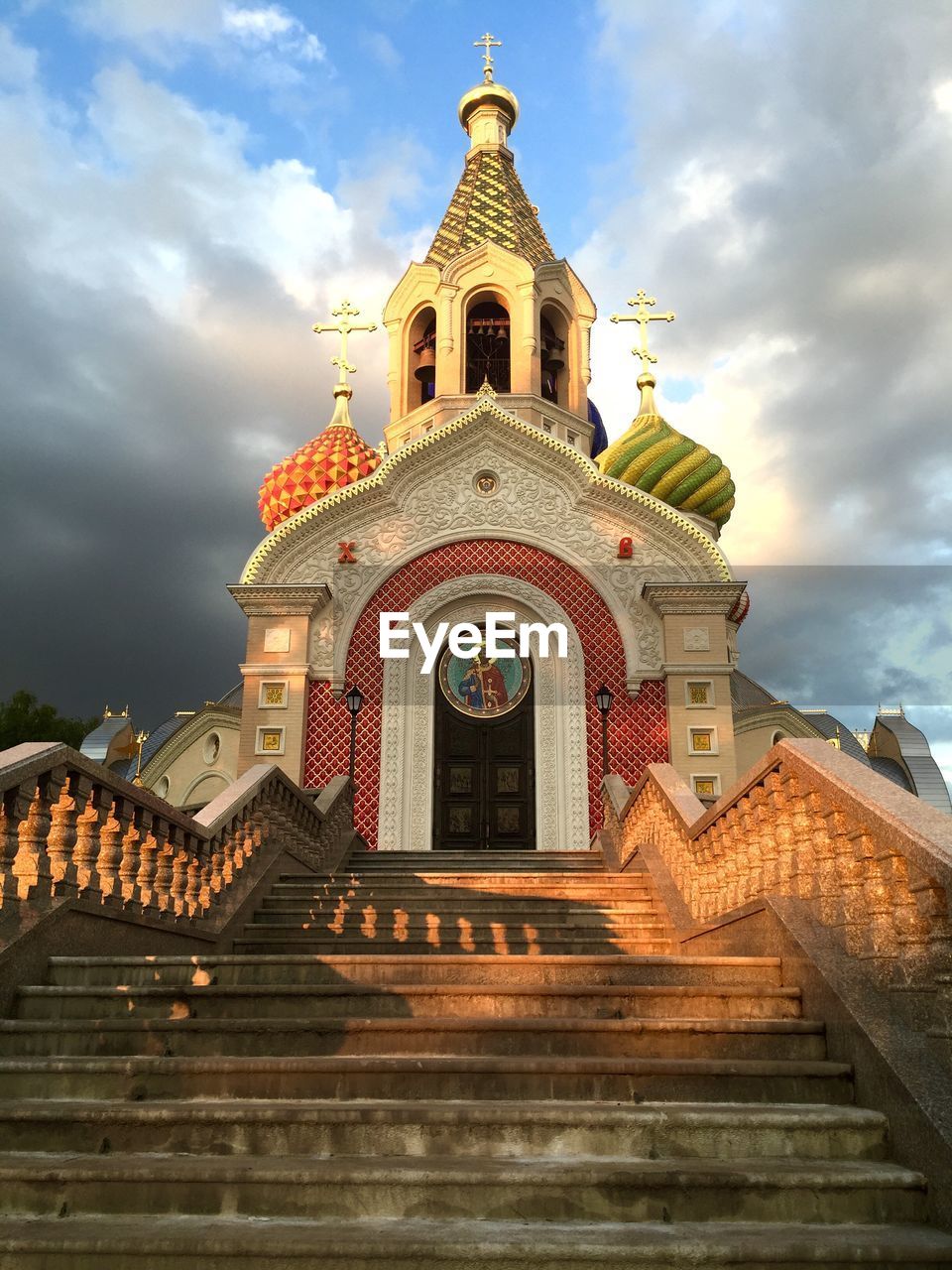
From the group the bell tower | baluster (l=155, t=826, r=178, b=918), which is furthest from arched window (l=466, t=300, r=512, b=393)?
baluster (l=155, t=826, r=178, b=918)

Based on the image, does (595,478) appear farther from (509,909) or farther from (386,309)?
(509,909)

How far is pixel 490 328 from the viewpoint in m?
20.1

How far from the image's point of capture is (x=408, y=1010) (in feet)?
15.4

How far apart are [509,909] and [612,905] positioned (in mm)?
930

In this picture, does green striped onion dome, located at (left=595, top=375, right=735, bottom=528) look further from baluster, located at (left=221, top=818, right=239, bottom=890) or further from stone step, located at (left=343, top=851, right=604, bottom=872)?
baluster, located at (left=221, top=818, right=239, bottom=890)

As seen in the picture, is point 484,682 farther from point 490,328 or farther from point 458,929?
point 458,929

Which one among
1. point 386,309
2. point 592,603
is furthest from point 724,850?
point 386,309

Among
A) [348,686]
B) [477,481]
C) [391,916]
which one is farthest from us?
[477,481]

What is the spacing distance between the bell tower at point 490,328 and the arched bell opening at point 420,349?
0.02 metres

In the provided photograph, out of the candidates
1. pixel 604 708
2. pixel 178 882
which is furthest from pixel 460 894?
pixel 604 708

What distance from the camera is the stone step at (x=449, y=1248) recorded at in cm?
292

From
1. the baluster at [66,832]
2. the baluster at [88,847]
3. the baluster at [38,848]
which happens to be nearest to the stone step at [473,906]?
the baluster at [88,847]

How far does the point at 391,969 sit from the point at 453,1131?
2.02 meters

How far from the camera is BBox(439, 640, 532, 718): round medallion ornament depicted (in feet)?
51.2
